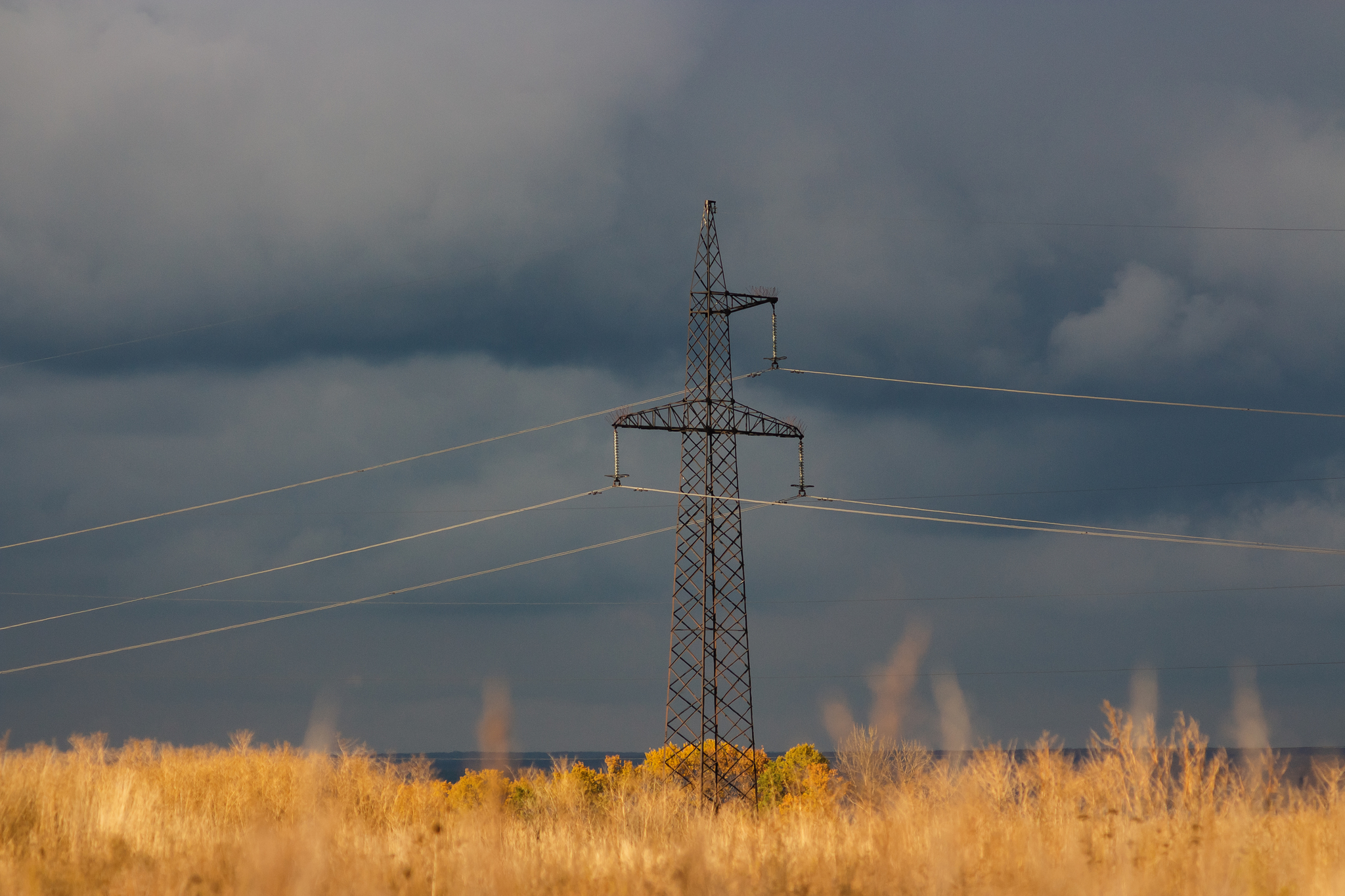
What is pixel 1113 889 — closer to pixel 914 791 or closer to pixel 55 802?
pixel 914 791

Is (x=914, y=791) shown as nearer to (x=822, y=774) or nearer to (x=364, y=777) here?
(x=364, y=777)

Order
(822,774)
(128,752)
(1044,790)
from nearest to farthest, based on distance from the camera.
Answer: (1044,790) → (128,752) → (822,774)

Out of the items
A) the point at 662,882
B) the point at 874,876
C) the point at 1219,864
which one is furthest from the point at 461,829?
the point at 1219,864

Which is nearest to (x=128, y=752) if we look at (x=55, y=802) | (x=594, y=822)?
(x=55, y=802)

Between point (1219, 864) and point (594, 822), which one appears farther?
point (594, 822)

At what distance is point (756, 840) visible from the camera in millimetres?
12570

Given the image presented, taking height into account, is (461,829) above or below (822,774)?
above

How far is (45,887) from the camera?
31.8ft

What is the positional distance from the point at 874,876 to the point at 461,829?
5.02 m

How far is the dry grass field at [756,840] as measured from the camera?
8719 millimetres

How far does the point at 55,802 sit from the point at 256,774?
17.9 ft

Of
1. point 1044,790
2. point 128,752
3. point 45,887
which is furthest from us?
point 128,752

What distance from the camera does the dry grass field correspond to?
28.6 feet

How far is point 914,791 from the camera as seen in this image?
615 inches
